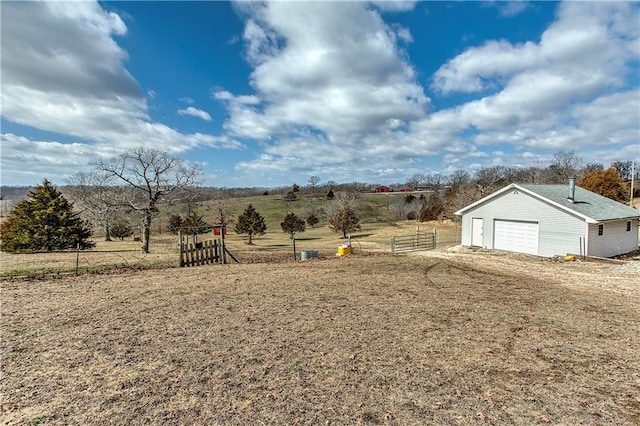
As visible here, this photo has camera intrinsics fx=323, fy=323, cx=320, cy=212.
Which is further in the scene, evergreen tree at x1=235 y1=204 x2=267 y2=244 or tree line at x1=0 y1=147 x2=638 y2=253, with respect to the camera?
evergreen tree at x1=235 y1=204 x2=267 y2=244

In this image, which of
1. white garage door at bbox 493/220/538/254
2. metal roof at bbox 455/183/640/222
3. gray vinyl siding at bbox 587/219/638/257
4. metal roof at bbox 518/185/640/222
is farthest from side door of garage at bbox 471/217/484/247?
gray vinyl siding at bbox 587/219/638/257

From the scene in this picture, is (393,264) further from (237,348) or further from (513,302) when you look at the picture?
(237,348)

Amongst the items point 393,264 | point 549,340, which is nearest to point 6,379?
point 549,340

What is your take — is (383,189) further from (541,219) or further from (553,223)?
(553,223)

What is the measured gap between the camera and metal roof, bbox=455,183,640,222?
17672mm

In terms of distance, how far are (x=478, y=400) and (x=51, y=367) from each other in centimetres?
Result: 610

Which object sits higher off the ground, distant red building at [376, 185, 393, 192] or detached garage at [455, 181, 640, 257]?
distant red building at [376, 185, 393, 192]

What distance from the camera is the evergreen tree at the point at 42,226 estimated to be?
21.7 meters

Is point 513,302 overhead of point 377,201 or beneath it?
beneath

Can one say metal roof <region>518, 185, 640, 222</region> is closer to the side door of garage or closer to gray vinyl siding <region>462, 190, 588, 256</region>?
gray vinyl siding <region>462, 190, 588, 256</region>

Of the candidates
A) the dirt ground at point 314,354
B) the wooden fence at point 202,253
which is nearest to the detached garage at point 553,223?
the dirt ground at point 314,354

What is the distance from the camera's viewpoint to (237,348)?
5.60 metres

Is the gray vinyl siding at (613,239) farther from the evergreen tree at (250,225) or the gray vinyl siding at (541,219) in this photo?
the evergreen tree at (250,225)

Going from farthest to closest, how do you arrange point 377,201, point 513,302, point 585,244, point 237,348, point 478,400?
point 377,201, point 585,244, point 513,302, point 237,348, point 478,400
